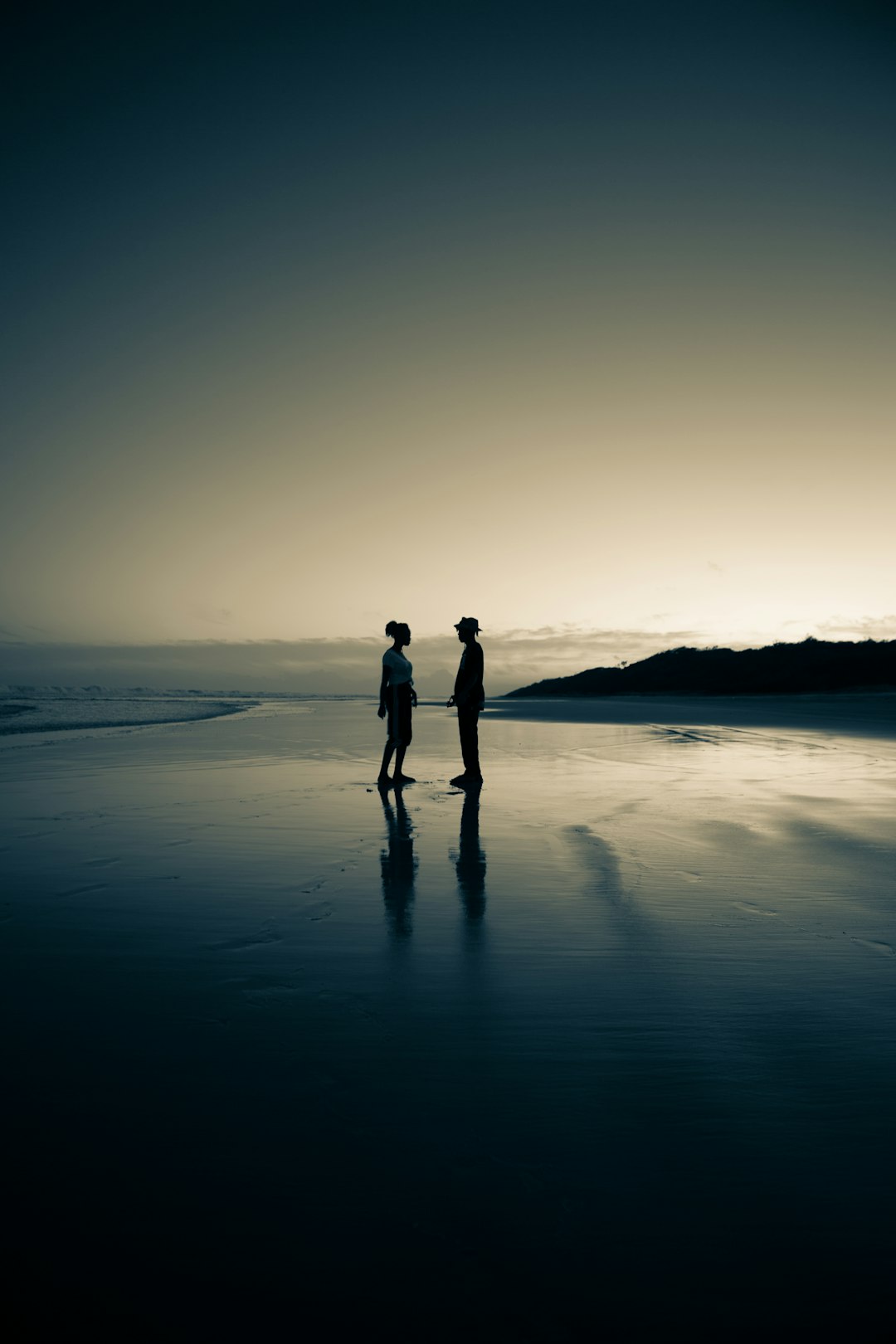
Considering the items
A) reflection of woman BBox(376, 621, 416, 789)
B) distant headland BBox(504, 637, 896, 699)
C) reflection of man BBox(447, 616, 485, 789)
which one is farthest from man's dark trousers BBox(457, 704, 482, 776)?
distant headland BBox(504, 637, 896, 699)

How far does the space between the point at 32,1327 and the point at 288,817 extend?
6.80 meters

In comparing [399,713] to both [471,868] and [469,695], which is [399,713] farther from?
[471,868]

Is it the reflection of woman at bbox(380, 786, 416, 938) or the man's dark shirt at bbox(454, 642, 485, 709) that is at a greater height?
the man's dark shirt at bbox(454, 642, 485, 709)

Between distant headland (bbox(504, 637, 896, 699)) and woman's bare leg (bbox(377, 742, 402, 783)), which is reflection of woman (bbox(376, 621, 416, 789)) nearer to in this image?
woman's bare leg (bbox(377, 742, 402, 783))

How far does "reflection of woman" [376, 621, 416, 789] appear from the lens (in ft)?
37.7

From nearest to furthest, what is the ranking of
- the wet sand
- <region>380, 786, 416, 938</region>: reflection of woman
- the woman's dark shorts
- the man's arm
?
the wet sand
<region>380, 786, 416, 938</region>: reflection of woman
the woman's dark shorts
the man's arm

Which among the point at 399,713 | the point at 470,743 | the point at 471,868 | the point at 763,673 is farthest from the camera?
the point at 763,673

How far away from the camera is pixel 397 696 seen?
11.6 meters

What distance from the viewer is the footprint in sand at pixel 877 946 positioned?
4.32 meters

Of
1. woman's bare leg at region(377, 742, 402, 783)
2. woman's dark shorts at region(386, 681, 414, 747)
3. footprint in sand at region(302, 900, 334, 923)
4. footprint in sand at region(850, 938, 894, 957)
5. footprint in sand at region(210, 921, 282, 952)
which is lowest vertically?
footprint in sand at region(850, 938, 894, 957)

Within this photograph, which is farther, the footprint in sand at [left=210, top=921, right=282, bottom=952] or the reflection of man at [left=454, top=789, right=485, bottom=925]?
the reflection of man at [left=454, top=789, right=485, bottom=925]

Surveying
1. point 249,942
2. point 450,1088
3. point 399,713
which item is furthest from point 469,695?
point 450,1088

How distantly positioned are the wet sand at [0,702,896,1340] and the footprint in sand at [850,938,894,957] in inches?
0.8

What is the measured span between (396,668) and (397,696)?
452 millimetres
